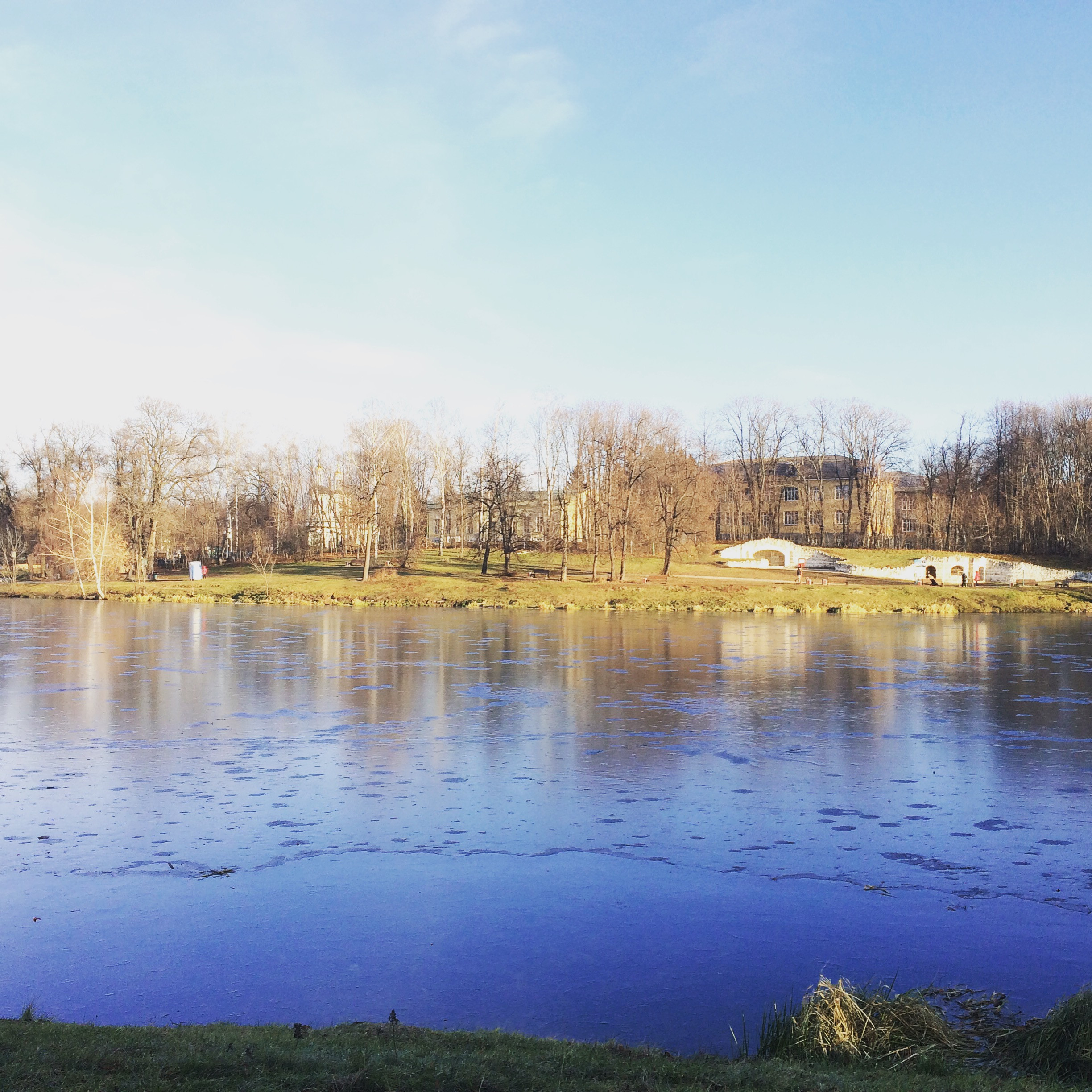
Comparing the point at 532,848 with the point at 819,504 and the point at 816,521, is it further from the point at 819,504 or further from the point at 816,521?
the point at 816,521

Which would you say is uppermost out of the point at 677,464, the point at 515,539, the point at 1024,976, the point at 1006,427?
the point at 1006,427

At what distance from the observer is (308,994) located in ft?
22.6

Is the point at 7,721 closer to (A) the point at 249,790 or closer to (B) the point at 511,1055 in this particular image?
(A) the point at 249,790

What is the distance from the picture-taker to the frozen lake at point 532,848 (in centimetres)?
715

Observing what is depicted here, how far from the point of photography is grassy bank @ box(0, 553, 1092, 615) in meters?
51.8

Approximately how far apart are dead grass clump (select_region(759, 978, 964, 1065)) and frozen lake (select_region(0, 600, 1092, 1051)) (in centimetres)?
46

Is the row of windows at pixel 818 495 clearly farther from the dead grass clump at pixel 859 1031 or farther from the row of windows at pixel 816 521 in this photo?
the dead grass clump at pixel 859 1031

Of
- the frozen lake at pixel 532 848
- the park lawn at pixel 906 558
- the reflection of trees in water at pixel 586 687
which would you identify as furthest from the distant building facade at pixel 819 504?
the frozen lake at pixel 532 848

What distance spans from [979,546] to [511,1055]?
90147 mm

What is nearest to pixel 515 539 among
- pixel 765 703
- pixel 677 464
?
pixel 677 464

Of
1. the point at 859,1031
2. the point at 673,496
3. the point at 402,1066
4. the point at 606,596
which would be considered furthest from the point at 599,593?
the point at 402,1066

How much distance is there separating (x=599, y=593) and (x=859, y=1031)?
155 ft

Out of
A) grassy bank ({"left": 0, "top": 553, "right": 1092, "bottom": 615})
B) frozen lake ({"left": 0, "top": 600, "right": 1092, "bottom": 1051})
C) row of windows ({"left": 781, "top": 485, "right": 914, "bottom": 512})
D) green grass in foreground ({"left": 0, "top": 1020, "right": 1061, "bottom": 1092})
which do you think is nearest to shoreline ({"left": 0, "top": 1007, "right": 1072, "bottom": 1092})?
green grass in foreground ({"left": 0, "top": 1020, "right": 1061, "bottom": 1092})

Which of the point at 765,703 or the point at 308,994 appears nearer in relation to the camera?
the point at 308,994
